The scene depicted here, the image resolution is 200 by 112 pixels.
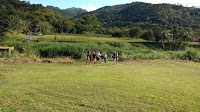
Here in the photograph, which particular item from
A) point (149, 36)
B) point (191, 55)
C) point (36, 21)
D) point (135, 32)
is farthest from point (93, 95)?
point (135, 32)

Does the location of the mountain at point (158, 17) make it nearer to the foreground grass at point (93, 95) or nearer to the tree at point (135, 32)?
the tree at point (135, 32)

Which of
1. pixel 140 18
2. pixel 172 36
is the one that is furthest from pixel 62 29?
pixel 140 18

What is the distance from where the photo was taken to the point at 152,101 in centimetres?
1199

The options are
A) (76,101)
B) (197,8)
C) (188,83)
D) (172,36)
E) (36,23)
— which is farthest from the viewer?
(197,8)

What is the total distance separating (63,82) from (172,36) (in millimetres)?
71518

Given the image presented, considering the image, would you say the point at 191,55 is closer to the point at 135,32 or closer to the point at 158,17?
the point at 135,32

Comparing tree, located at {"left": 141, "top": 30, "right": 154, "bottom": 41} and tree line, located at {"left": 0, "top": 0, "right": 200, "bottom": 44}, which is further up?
tree line, located at {"left": 0, "top": 0, "right": 200, "bottom": 44}

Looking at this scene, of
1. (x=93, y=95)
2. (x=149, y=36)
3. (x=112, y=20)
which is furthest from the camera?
(x=112, y=20)

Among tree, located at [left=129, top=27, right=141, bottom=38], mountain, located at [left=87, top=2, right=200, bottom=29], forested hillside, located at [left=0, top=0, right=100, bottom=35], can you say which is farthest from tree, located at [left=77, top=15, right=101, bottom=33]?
mountain, located at [left=87, top=2, right=200, bottom=29]

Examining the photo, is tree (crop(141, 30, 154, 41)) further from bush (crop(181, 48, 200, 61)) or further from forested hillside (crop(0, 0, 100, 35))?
bush (crop(181, 48, 200, 61))

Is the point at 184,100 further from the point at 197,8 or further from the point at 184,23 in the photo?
the point at 197,8

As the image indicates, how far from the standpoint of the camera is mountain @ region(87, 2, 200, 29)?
148500 millimetres

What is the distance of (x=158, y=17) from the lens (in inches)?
6093

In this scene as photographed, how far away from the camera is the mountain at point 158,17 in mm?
148500
